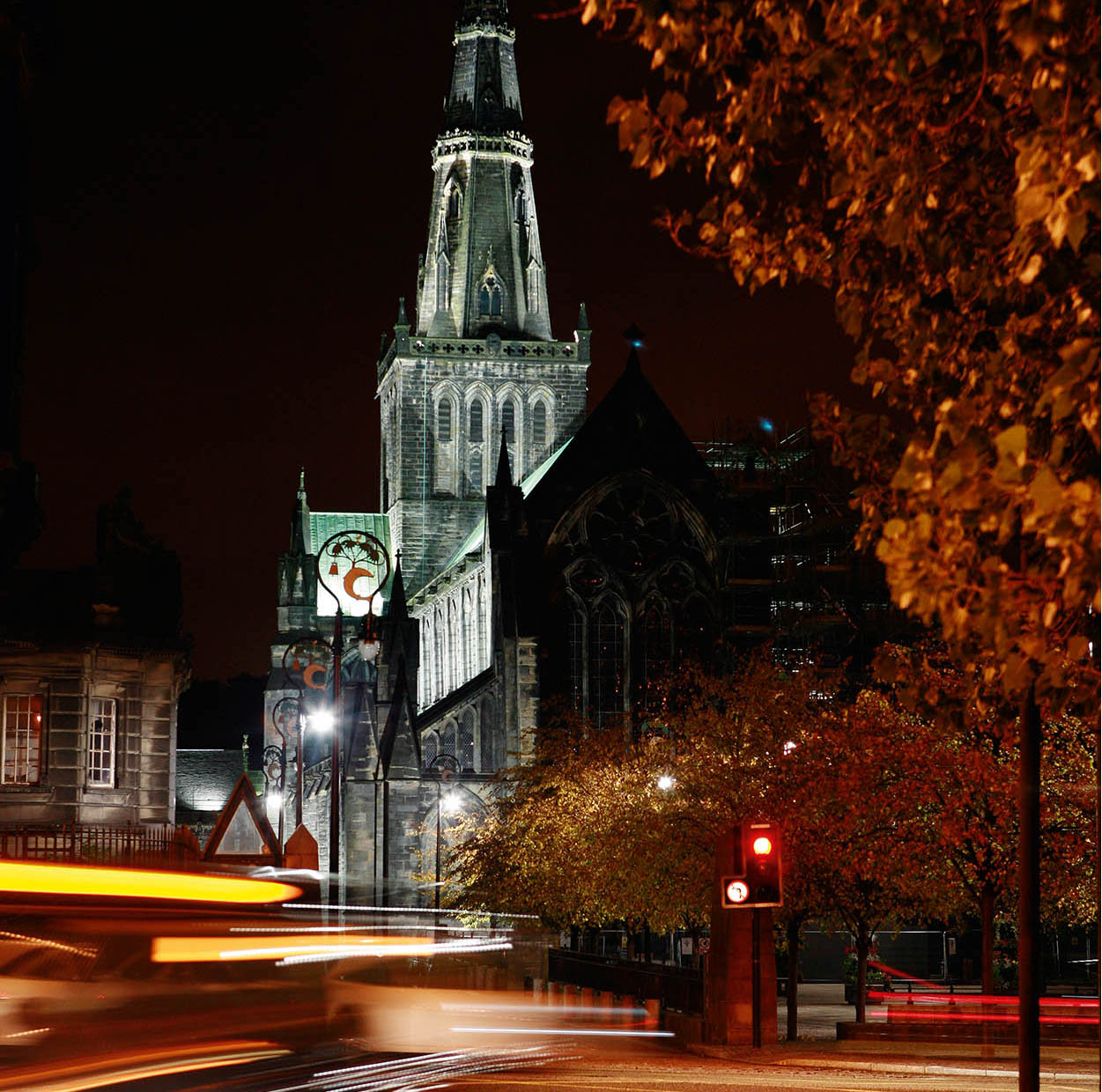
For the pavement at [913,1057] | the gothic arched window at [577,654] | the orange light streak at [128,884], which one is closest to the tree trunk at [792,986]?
the pavement at [913,1057]

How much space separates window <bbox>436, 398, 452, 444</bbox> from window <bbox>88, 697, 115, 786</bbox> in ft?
216

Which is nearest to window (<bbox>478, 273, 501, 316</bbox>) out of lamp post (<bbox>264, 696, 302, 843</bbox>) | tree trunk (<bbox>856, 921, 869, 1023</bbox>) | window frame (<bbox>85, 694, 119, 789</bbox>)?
lamp post (<bbox>264, 696, 302, 843</bbox>)

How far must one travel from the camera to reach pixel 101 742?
107ft

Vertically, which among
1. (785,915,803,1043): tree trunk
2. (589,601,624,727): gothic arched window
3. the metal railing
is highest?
(589,601,624,727): gothic arched window

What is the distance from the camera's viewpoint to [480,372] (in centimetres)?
9794

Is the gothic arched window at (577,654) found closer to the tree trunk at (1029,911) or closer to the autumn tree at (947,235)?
the tree trunk at (1029,911)

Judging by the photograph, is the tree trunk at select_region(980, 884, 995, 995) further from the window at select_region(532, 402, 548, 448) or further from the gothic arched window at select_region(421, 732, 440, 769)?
the window at select_region(532, 402, 548, 448)

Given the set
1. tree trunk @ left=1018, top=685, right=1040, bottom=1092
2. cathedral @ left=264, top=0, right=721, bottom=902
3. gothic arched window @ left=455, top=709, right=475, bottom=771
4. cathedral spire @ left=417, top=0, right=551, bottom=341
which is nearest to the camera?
tree trunk @ left=1018, top=685, right=1040, bottom=1092

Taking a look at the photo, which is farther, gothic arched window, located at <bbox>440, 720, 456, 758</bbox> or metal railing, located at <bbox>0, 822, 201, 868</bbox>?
gothic arched window, located at <bbox>440, 720, 456, 758</bbox>

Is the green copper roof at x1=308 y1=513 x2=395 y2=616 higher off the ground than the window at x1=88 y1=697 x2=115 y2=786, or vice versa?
the green copper roof at x1=308 y1=513 x2=395 y2=616

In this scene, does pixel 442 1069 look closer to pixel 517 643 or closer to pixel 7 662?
pixel 7 662

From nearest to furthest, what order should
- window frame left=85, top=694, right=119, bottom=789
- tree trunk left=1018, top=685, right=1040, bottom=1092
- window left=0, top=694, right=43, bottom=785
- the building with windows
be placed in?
tree trunk left=1018, top=685, right=1040, bottom=1092 < the building with windows < window left=0, top=694, right=43, bottom=785 < window frame left=85, top=694, right=119, bottom=789

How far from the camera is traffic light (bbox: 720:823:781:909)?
82.0 ft

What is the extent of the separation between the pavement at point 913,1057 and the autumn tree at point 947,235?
1599 centimetres
